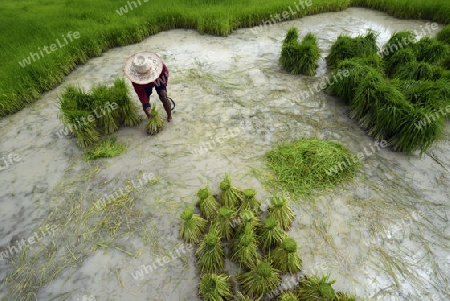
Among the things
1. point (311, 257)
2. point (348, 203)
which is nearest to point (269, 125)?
point (348, 203)

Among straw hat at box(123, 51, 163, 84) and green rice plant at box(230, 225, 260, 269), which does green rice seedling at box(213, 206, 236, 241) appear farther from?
straw hat at box(123, 51, 163, 84)

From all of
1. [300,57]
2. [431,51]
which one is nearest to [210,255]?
[300,57]

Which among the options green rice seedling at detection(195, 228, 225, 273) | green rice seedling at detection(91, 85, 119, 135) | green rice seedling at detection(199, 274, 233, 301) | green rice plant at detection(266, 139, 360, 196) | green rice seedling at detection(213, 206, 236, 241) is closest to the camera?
green rice seedling at detection(199, 274, 233, 301)

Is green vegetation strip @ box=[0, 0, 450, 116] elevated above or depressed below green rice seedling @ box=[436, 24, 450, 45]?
above

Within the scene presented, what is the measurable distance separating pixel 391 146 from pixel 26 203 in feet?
15.5

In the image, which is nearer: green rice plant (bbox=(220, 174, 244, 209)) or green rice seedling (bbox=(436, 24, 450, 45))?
green rice plant (bbox=(220, 174, 244, 209))

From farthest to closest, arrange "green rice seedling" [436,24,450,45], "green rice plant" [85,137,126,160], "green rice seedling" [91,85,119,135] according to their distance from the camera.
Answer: "green rice seedling" [436,24,450,45]
"green rice seedling" [91,85,119,135]
"green rice plant" [85,137,126,160]

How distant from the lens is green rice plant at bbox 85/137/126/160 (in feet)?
11.7

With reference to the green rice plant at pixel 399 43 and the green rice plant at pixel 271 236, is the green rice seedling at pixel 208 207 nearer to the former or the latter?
the green rice plant at pixel 271 236

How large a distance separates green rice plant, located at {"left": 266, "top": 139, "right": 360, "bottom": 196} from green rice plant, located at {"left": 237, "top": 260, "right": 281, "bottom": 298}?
1084 millimetres

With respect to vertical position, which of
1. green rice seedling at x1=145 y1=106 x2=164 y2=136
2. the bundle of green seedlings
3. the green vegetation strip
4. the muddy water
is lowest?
the muddy water

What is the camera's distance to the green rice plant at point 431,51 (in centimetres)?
433

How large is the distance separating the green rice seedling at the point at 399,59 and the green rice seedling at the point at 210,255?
4.21 m

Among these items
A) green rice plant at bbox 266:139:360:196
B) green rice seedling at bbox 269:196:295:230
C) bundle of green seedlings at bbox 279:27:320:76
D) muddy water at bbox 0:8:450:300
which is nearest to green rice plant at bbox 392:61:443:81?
muddy water at bbox 0:8:450:300
